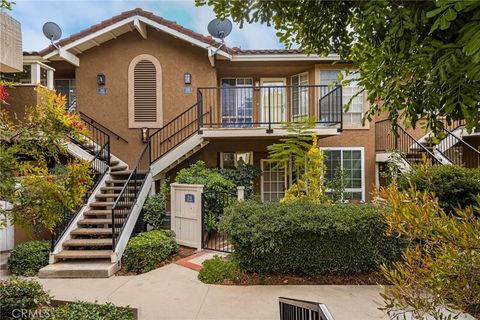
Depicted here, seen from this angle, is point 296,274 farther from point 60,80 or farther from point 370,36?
point 60,80

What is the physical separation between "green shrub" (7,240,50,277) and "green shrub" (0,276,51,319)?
10.1 ft

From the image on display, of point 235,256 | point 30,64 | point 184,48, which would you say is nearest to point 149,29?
point 184,48

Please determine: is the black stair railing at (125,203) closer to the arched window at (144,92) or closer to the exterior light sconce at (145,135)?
the exterior light sconce at (145,135)

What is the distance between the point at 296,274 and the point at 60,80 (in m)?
11.4

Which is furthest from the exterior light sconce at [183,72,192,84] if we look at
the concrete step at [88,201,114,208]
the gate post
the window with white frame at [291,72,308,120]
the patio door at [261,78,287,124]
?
the concrete step at [88,201,114,208]

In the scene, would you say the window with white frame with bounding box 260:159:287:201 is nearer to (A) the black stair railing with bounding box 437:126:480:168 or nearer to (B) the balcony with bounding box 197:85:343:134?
(B) the balcony with bounding box 197:85:343:134

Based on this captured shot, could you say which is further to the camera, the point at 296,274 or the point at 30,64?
the point at 30,64

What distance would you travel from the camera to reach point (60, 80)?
38.2 feet

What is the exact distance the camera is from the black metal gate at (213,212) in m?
7.99

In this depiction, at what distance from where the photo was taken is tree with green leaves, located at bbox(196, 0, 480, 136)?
169cm

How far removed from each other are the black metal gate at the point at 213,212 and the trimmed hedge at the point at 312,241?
2149 millimetres

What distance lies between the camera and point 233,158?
1153 cm

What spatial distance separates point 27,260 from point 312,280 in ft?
21.5

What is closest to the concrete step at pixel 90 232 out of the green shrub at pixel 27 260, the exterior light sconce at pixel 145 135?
the green shrub at pixel 27 260
